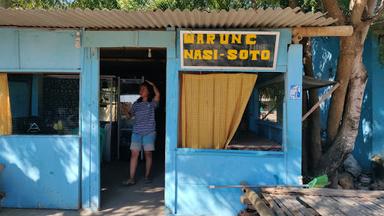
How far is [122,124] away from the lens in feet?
32.9

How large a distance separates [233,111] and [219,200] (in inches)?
51.7

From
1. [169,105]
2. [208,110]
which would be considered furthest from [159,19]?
[208,110]

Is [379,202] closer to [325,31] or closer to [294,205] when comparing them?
[294,205]

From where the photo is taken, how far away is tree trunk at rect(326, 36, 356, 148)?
7004 mm

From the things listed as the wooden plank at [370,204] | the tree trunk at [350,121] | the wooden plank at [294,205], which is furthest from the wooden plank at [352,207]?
the tree trunk at [350,121]

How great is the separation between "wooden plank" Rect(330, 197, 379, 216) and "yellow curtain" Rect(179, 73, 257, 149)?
1.76 meters

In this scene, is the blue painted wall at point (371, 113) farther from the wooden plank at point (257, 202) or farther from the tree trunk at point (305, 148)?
the wooden plank at point (257, 202)

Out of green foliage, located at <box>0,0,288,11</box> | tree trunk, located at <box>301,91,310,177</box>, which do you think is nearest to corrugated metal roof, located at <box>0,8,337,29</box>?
tree trunk, located at <box>301,91,310,177</box>

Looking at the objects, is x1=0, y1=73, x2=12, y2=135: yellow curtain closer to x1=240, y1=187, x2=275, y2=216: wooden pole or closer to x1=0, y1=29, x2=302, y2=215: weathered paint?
x1=0, y1=29, x2=302, y2=215: weathered paint

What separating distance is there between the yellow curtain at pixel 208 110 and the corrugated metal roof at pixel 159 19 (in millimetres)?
832

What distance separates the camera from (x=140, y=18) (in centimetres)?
547

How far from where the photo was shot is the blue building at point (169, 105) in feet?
19.3

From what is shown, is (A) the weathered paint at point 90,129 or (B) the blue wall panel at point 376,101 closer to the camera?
(A) the weathered paint at point 90,129

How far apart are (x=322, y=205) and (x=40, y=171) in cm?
405
